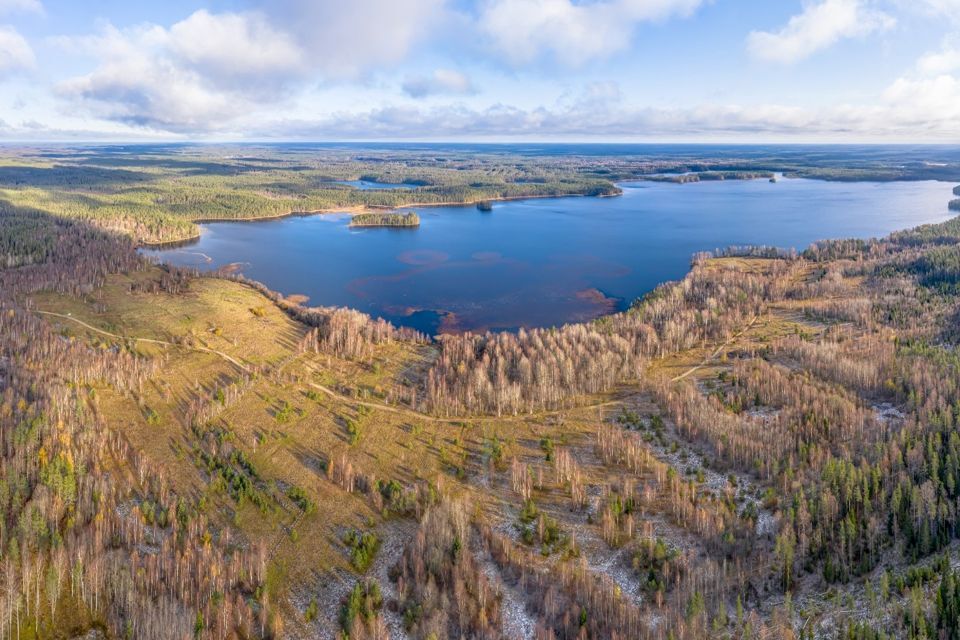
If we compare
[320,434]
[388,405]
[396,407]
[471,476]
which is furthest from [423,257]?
[471,476]

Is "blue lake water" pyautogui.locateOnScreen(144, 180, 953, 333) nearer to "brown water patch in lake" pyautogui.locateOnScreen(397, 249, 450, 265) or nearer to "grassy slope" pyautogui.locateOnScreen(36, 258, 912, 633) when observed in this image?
"brown water patch in lake" pyautogui.locateOnScreen(397, 249, 450, 265)

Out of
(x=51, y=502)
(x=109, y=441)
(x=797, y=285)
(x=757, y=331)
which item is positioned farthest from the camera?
(x=797, y=285)

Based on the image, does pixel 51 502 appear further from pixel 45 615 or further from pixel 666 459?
pixel 666 459

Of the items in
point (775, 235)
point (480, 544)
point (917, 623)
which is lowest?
point (480, 544)

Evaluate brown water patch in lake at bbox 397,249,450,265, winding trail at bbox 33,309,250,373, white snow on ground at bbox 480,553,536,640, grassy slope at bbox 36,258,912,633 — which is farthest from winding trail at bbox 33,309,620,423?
brown water patch in lake at bbox 397,249,450,265

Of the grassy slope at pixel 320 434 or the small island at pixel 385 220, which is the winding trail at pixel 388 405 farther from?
the small island at pixel 385 220

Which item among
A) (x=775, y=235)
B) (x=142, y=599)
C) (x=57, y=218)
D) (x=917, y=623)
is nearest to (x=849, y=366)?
(x=917, y=623)

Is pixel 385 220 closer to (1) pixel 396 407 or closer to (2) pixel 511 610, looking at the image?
(1) pixel 396 407
